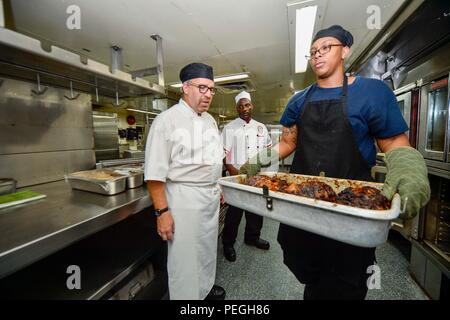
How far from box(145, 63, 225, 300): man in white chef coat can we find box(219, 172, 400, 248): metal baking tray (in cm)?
47

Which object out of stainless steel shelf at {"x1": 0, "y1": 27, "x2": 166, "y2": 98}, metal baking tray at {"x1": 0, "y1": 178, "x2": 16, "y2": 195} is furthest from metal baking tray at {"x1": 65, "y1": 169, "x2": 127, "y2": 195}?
stainless steel shelf at {"x1": 0, "y1": 27, "x2": 166, "y2": 98}

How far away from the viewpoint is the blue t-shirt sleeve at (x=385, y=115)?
3.17 feet

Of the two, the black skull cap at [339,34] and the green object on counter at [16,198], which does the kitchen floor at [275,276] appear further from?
the black skull cap at [339,34]

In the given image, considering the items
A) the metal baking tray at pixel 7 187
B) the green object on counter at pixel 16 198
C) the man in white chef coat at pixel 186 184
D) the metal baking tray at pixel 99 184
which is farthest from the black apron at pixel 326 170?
the metal baking tray at pixel 7 187

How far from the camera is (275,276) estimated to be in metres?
1.98

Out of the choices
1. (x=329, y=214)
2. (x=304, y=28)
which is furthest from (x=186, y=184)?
(x=304, y=28)

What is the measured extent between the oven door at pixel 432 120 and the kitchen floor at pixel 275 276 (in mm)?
1207

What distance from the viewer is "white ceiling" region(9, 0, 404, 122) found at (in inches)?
68.2


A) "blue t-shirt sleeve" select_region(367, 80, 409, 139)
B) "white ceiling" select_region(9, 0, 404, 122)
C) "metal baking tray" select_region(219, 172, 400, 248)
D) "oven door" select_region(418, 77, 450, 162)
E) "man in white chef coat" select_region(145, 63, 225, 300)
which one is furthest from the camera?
"oven door" select_region(418, 77, 450, 162)

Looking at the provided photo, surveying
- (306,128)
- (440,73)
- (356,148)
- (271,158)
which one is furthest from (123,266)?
(440,73)

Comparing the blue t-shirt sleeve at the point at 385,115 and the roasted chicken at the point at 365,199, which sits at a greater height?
the blue t-shirt sleeve at the point at 385,115

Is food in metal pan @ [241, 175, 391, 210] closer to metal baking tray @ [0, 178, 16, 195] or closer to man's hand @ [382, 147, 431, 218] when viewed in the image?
man's hand @ [382, 147, 431, 218]

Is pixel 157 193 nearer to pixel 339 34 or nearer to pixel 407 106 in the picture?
pixel 339 34

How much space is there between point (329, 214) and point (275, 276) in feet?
5.11
